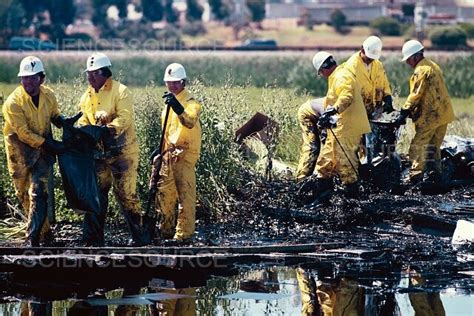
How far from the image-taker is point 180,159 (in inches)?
552

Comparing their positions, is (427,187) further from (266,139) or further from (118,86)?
(118,86)

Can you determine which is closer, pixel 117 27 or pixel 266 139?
pixel 266 139

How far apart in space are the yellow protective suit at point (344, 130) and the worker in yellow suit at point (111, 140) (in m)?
3.09

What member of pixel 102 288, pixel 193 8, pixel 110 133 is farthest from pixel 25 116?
pixel 193 8

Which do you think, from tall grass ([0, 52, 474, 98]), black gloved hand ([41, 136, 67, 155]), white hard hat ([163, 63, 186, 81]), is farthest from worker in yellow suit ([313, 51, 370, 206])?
tall grass ([0, 52, 474, 98])

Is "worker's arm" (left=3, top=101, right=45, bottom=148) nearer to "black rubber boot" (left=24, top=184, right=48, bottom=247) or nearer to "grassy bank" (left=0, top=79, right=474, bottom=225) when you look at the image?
"black rubber boot" (left=24, top=184, right=48, bottom=247)

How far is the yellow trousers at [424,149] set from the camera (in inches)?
702

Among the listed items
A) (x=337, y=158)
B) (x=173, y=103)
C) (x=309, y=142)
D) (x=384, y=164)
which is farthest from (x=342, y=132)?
(x=173, y=103)

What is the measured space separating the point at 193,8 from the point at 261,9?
6.26 m

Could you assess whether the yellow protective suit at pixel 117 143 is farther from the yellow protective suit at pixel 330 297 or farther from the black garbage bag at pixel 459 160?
the black garbage bag at pixel 459 160

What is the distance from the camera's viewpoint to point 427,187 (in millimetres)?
17859

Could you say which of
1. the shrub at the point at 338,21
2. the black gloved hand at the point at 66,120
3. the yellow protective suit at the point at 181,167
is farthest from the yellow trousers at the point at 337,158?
the shrub at the point at 338,21

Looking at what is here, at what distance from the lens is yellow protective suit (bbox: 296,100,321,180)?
56.2ft

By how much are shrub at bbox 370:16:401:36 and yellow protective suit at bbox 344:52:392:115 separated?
233ft
